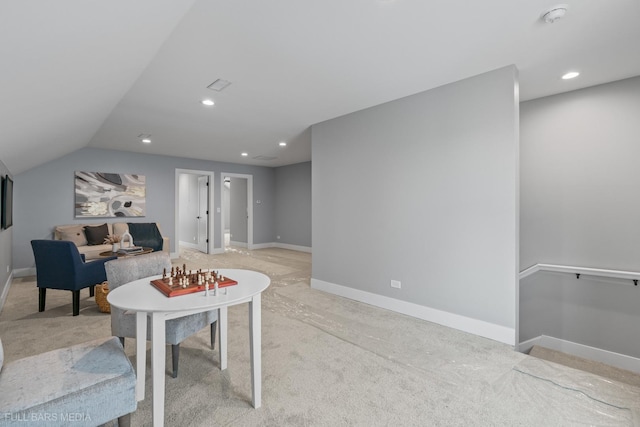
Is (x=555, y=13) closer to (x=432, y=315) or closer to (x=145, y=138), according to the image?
(x=432, y=315)

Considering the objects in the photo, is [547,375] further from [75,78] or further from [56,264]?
[56,264]

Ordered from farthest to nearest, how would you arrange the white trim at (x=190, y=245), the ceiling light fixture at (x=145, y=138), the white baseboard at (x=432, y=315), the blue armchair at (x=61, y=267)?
the white trim at (x=190, y=245) < the ceiling light fixture at (x=145, y=138) < the blue armchair at (x=61, y=267) < the white baseboard at (x=432, y=315)

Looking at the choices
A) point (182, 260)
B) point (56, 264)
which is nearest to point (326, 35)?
point (56, 264)

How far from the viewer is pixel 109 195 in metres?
6.01

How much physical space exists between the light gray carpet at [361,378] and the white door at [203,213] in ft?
14.3

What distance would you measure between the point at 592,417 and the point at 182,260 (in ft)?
22.3

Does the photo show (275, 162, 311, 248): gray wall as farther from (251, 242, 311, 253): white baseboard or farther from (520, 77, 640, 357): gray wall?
(520, 77, 640, 357): gray wall

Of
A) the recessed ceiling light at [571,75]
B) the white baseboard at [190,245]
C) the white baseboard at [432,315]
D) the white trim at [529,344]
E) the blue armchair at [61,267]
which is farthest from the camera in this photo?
the white baseboard at [190,245]

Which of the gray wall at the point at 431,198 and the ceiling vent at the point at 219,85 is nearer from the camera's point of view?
the gray wall at the point at 431,198

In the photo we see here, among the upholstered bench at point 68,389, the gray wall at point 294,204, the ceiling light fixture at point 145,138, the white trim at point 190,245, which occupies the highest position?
the ceiling light fixture at point 145,138

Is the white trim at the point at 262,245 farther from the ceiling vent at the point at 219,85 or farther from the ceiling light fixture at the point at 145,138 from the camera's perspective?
the ceiling vent at the point at 219,85

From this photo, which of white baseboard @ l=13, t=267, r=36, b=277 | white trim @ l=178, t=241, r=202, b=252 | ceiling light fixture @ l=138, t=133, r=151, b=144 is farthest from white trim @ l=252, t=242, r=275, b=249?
white baseboard @ l=13, t=267, r=36, b=277

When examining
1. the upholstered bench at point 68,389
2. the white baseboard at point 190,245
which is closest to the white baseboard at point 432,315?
the upholstered bench at point 68,389

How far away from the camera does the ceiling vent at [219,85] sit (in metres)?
2.89
